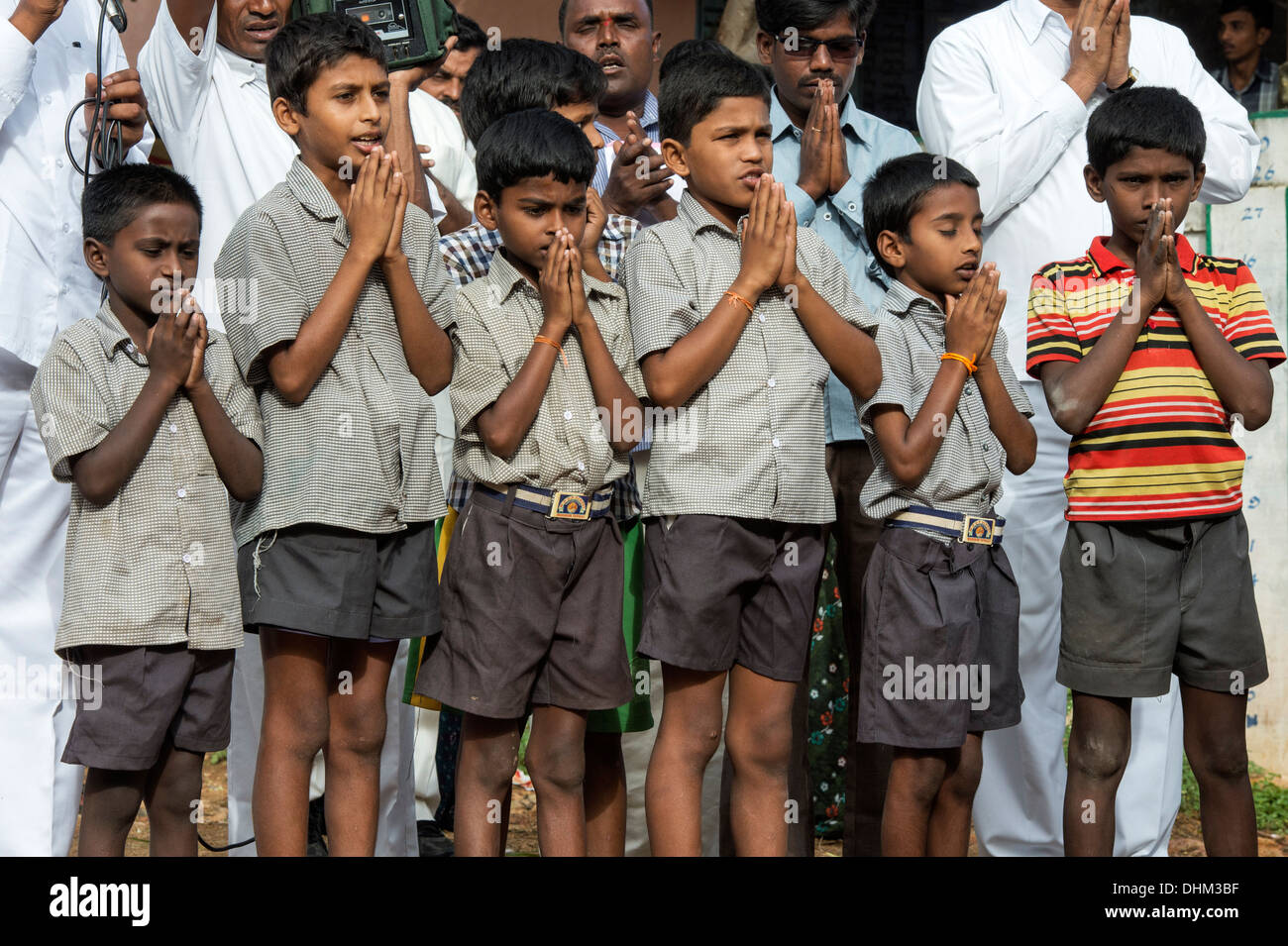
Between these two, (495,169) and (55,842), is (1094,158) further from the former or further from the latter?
(55,842)

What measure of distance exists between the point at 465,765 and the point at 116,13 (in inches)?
84.0

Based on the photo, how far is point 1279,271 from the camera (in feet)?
18.2

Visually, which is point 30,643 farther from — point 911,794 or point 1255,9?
point 1255,9

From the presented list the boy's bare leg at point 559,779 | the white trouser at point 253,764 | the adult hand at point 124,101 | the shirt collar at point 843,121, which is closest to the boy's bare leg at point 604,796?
the boy's bare leg at point 559,779

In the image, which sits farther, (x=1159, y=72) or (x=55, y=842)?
(x=1159, y=72)

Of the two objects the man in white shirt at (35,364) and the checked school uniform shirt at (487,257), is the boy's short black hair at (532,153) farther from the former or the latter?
the man in white shirt at (35,364)

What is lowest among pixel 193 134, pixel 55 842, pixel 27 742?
pixel 55 842

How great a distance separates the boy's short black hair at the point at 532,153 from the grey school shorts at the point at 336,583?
0.82 m

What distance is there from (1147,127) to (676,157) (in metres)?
1.13

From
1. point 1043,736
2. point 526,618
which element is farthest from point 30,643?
point 1043,736

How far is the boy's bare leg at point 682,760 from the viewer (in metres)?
3.31

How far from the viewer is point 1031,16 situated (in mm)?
4355

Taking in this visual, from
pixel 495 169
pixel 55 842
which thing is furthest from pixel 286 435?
pixel 55 842

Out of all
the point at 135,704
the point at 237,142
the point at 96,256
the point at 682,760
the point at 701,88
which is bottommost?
the point at 682,760
